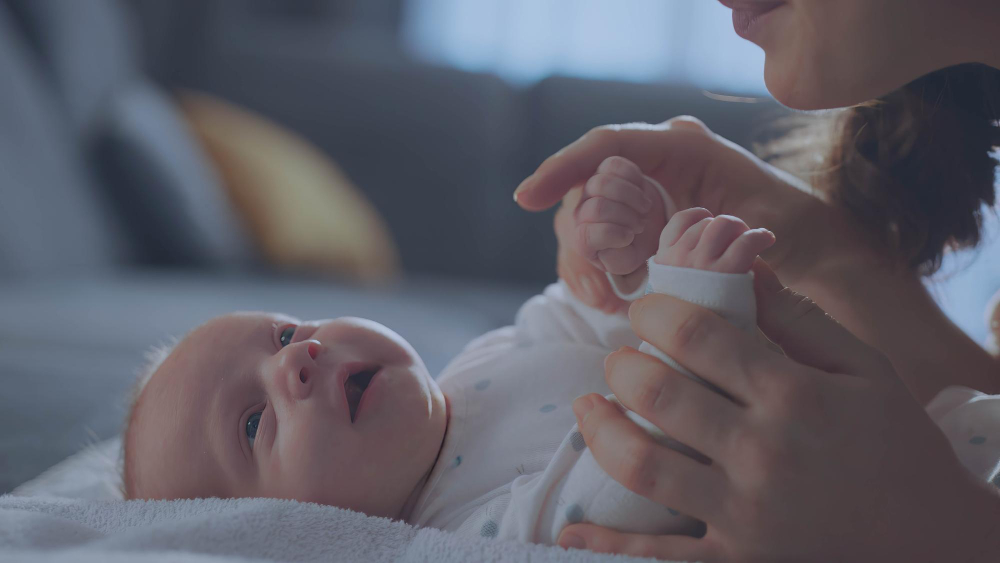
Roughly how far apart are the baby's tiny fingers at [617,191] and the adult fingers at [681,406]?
0.65 ft

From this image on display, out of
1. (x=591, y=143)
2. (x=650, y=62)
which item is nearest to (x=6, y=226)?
(x=591, y=143)

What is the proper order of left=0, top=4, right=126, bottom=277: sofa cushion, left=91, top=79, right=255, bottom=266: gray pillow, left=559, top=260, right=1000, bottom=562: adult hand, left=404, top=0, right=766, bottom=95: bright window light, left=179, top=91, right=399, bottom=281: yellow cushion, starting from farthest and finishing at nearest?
1. left=404, top=0, right=766, bottom=95: bright window light
2. left=179, top=91, right=399, bottom=281: yellow cushion
3. left=91, top=79, right=255, bottom=266: gray pillow
4. left=0, top=4, right=126, bottom=277: sofa cushion
5. left=559, top=260, right=1000, bottom=562: adult hand

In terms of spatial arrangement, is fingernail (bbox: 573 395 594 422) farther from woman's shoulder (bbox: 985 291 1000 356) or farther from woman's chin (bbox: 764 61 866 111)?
woman's shoulder (bbox: 985 291 1000 356)

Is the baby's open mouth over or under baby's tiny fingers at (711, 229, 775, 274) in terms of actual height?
under

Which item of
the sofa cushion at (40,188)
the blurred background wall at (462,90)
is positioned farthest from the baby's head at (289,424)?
the blurred background wall at (462,90)

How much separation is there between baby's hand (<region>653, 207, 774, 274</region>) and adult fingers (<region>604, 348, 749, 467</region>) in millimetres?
65

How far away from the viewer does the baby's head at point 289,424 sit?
0.64m

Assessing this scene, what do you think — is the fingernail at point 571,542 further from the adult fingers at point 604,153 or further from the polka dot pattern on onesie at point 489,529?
the adult fingers at point 604,153

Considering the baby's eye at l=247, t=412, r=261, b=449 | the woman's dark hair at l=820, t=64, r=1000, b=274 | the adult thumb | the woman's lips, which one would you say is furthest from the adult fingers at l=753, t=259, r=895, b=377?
the baby's eye at l=247, t=412, r=261, b=449

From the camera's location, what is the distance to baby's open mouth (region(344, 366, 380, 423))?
0.70m

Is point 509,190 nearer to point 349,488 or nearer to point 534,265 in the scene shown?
point 534,265

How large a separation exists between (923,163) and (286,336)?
659 mm

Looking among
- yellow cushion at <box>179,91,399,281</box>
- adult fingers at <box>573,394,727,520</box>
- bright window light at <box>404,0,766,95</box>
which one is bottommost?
yellow cushion at <box>179,91,399,281</box>

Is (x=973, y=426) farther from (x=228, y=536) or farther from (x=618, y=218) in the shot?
(x=228, y=536)
